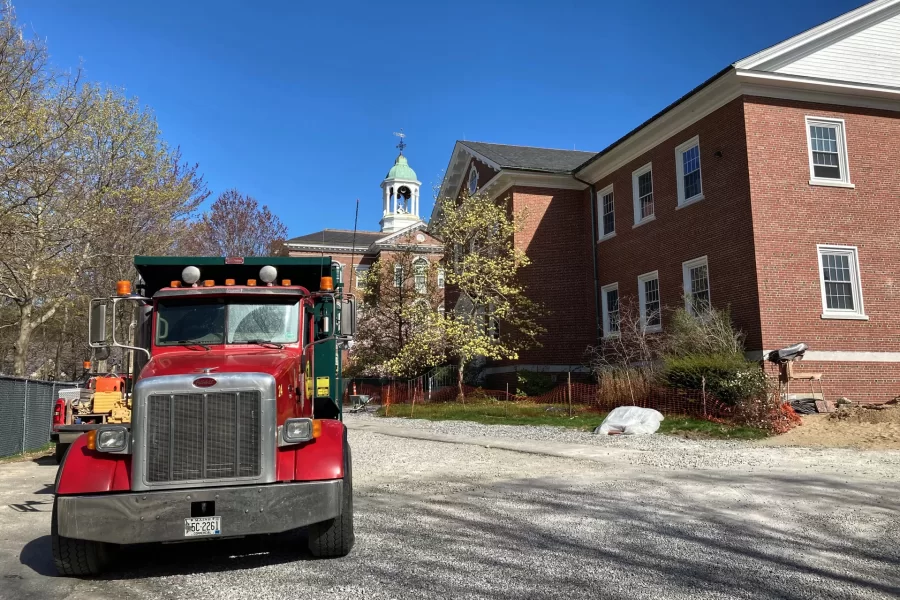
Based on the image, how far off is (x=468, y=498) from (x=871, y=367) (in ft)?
44.6

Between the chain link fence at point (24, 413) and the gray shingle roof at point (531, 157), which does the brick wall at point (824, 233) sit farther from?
the chain link fence at point (24, 413)

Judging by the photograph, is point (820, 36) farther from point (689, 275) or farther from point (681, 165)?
point (689, 275)

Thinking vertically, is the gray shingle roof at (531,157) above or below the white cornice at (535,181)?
above

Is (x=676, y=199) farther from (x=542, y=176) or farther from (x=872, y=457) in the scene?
(x=872, y=457)

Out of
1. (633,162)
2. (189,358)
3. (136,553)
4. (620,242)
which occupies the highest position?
(633,162)

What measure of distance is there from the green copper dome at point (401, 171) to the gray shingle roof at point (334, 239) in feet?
21.2

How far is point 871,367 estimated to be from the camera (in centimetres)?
1722

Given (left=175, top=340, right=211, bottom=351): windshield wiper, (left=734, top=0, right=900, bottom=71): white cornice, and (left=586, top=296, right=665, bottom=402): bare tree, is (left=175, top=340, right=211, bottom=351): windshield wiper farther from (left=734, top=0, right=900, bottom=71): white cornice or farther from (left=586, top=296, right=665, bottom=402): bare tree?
(left=734, top=0, right=900, bottom=71): white cornice

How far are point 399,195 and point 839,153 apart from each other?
4705cm

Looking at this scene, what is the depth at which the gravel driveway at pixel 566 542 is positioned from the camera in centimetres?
496

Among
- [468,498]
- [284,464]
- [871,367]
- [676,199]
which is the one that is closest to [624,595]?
[284,464]

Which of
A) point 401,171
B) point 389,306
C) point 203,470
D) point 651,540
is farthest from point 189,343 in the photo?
point 401,171

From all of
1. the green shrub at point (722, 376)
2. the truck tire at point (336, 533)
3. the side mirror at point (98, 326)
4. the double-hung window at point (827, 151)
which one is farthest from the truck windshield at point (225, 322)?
the double-hung window at point (827, 151)

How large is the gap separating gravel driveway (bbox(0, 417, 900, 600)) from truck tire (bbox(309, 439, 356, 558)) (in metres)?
0.11
